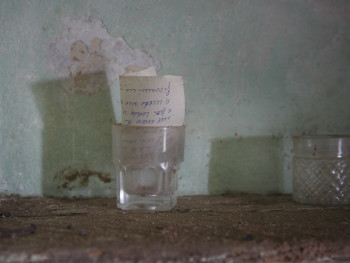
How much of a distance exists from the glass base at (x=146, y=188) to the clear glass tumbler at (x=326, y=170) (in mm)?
416

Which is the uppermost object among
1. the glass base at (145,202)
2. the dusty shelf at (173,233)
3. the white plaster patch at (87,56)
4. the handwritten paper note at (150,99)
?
the white plaster patch at (87,56)

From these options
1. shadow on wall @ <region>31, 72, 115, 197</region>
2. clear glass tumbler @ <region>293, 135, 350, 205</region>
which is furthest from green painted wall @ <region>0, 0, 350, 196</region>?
clear glass tumbler @ <region>293, 135, 350, 205</region>

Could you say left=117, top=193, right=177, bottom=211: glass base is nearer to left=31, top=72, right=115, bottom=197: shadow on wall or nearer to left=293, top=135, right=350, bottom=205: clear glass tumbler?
left=31, top=72, right=115, bottom=197: shadow on wall

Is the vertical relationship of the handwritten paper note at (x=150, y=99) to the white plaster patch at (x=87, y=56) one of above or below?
below

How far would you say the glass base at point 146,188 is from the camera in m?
0.98

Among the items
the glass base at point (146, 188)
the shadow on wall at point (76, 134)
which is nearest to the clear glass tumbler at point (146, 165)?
the glass base at point (146, 188)

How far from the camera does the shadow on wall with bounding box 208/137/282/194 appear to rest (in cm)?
118

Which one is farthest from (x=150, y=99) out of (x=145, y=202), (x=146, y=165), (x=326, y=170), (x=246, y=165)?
(x=326, y=170)

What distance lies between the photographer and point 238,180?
120 cm

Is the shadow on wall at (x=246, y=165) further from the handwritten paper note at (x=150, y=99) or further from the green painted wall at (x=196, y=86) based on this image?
the handwritten paper note at (x=150, y=99)

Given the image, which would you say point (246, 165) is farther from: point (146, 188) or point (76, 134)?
point (76, 134)

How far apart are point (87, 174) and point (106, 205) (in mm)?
133

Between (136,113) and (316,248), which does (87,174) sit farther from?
(316,248)

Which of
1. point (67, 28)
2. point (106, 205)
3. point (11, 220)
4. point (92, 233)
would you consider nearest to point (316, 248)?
point (92, 233)
